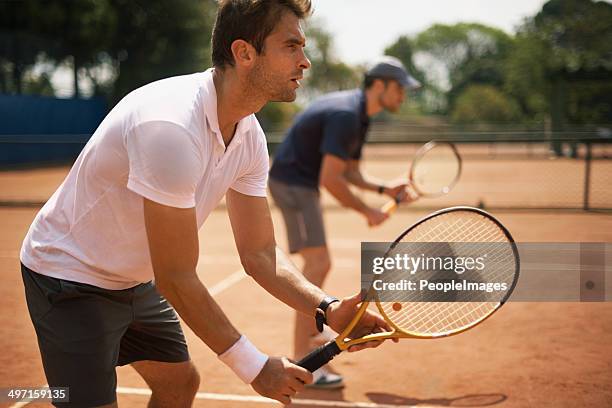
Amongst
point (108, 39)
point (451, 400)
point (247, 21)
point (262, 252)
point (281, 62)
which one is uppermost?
point (108, 39)

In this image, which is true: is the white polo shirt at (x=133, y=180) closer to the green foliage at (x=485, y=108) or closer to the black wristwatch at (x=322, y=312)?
the black wristwatch at (x=322, y=312)

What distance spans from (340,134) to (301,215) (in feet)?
2.16

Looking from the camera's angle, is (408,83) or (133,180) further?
(408,83)

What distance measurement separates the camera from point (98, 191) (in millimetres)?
2207

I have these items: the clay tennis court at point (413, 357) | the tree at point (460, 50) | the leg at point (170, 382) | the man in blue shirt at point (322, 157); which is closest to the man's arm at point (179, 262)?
the leg at point (170, 382)

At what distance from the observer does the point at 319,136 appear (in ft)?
15.5

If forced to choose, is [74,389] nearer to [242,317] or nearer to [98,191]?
[98,191]

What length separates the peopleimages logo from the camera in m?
2.59

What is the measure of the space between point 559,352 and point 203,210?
346 cm

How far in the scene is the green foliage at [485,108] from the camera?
37438 millimetres

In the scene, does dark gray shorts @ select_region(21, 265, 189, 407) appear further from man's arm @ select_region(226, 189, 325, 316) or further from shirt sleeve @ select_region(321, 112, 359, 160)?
shirt sleeve @ select_region(321, 112, 359, 160)

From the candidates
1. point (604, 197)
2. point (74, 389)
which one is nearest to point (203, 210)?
point (74, 389)

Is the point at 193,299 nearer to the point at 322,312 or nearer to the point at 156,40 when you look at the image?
the point at 322,312

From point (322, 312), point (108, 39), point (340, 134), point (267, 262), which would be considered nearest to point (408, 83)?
point (340, 134)
